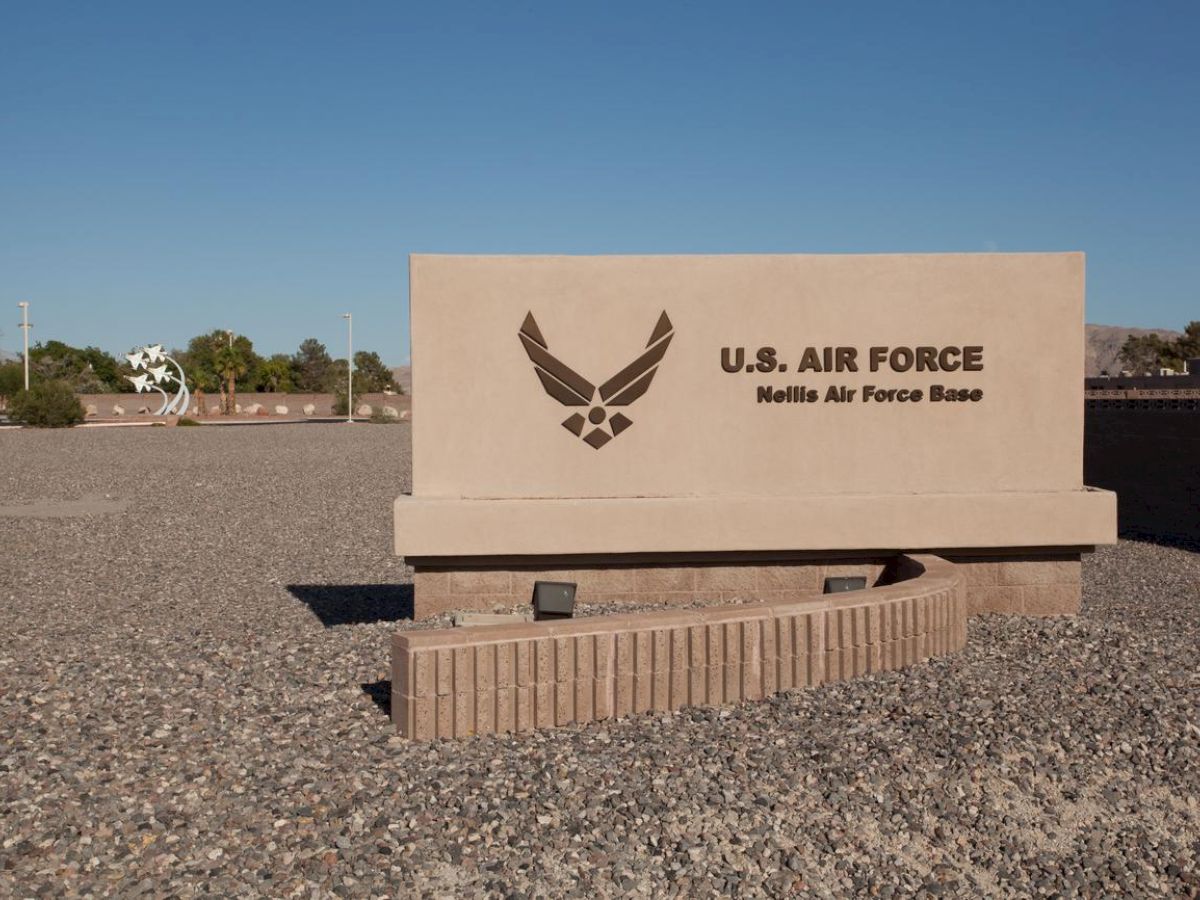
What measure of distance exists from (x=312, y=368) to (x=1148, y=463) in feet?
386

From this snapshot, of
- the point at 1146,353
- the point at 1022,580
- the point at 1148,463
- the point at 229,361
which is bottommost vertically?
the point at 1022,580

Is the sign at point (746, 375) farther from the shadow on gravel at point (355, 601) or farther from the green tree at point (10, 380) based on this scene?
the green tree at point (10, 380)

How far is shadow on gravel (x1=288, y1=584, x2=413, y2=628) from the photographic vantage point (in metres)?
13.0

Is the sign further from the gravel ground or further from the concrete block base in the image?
the gravel ground

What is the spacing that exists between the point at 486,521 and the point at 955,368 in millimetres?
5309

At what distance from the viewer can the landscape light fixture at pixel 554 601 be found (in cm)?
1094

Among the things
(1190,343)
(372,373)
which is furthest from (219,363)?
(1190,343)

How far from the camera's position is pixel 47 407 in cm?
5450

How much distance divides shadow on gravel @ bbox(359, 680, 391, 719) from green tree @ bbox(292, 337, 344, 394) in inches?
4449

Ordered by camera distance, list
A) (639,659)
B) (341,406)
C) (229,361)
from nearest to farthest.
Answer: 1. (639,659)
2. (341,406)
3. (229,361)

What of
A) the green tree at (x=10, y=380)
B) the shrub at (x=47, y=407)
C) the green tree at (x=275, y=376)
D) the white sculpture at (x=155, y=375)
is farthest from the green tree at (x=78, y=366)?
the shrub at (x=47, y=407)

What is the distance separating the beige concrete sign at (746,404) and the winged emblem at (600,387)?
0.02 metres

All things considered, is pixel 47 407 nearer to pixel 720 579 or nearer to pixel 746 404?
pixel 720 579

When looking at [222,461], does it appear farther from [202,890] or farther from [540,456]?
[202,890]
